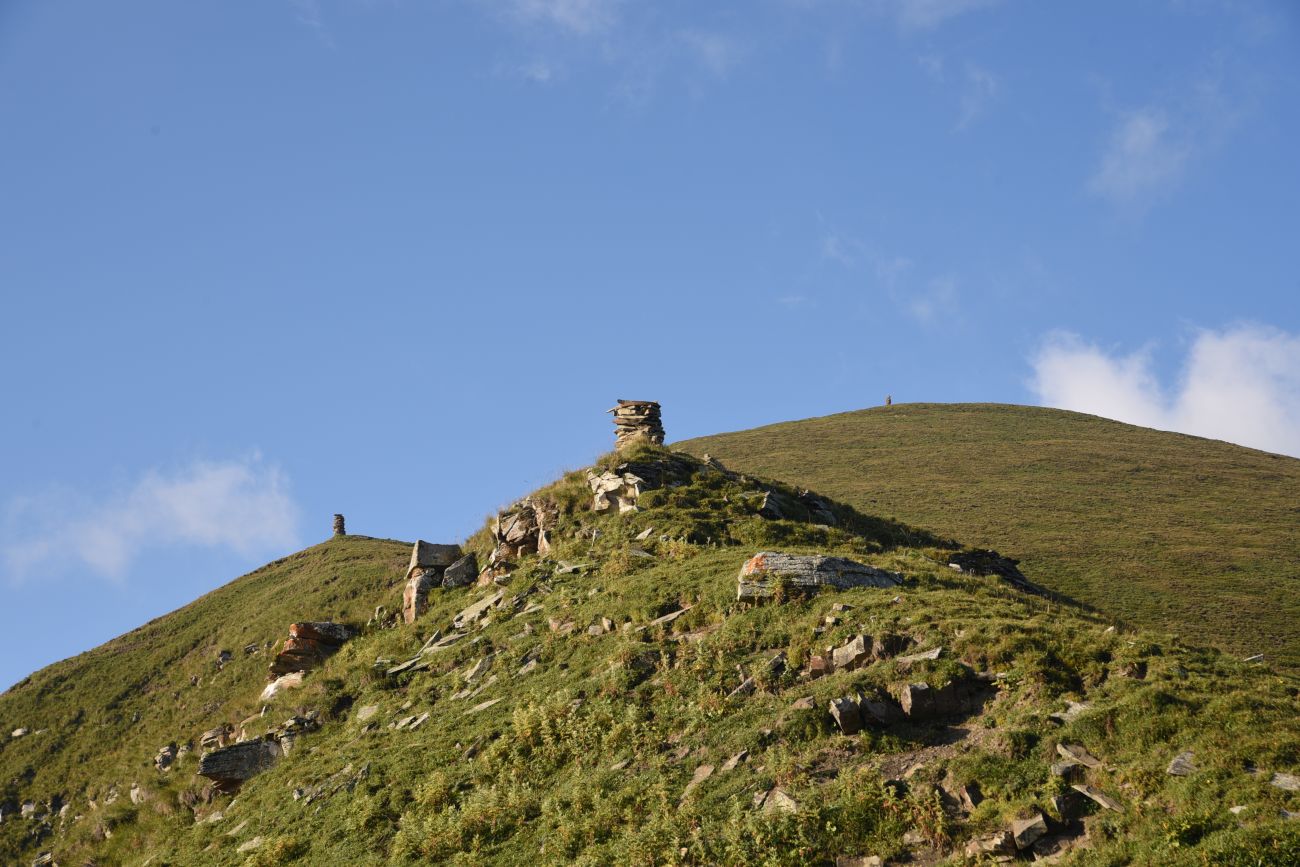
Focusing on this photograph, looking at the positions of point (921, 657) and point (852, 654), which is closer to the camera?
point (921, 657)

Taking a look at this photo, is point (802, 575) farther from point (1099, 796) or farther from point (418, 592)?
point (418, 592)

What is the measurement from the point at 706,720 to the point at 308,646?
17213 millimetres

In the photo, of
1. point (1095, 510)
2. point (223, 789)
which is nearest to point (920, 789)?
point (223, 789)

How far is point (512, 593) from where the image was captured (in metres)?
28.3

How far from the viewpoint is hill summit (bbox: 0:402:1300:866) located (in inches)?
520

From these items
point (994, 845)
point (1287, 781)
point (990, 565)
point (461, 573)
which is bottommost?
point (994, 845)

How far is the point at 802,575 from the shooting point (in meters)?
22.0

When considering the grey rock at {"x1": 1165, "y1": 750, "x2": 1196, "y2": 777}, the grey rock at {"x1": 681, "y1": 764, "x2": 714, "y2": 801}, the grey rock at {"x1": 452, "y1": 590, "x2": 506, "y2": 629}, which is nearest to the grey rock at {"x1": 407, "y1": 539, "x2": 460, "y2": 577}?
the grey rock at {"x1": 452, "y1": 590, "x2": 506, "y2": 629}

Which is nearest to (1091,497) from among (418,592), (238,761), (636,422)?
(636,422)

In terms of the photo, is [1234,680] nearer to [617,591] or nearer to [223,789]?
[617,591]

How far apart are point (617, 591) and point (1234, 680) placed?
14167mm

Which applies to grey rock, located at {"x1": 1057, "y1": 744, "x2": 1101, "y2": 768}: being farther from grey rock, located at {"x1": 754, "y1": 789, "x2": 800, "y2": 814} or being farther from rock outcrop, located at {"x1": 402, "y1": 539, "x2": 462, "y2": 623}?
rock outcrop, located at {"x1": 402, "y1": 539, "x2": 462, "y2": 623}

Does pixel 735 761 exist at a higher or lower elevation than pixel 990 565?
lower

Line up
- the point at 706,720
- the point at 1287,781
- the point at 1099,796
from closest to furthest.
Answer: the point at 1287,781 < the point at 1099,796 < the point at 706,720
